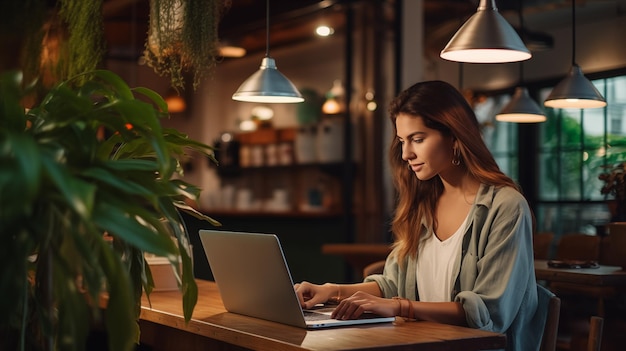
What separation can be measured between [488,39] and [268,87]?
1122 millimetres

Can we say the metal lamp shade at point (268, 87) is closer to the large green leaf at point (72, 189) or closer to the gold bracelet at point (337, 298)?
the gold bracelet at point (337, 298)

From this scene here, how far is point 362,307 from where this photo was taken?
8.12 ft

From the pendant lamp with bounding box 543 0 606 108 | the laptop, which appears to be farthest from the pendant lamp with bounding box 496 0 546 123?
the laptop

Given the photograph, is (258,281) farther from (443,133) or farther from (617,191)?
(617,191)

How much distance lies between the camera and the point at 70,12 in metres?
3.61

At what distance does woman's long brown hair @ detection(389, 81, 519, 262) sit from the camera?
9.36 ft

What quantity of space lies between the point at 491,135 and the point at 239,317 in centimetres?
633

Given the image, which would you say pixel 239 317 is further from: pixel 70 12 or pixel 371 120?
pixel 371 120

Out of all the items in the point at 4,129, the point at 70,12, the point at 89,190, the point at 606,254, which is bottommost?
the point at 606,254

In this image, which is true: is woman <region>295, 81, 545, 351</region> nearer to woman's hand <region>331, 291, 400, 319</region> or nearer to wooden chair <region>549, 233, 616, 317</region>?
woman's hand <region>331, 291, 400, 319</region>

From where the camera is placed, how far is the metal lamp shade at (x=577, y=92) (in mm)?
5105

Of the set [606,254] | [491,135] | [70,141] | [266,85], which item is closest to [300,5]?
[491,135]

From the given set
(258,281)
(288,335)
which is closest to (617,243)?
(258,281)

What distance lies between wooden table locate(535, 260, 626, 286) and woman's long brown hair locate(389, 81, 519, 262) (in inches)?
66.5
